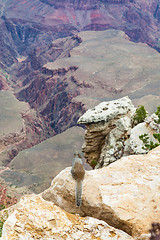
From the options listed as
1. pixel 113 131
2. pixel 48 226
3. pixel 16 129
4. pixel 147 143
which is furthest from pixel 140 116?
pixel 16 129

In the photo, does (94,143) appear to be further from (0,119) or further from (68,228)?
(0,119)

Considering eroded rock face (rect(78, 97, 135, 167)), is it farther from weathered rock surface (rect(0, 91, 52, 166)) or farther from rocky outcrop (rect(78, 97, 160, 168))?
weathered rock surface (rect(0, 91, 52, 166))

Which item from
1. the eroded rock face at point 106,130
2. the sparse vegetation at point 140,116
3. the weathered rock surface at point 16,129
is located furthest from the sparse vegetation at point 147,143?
the weathered rock surface at point 16,129

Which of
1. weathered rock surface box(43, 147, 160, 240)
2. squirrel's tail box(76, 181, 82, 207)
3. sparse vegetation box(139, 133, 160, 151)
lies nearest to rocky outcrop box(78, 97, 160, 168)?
sparse vegetation box(139, 133, 160, 151)

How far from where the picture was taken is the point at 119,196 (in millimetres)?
10891

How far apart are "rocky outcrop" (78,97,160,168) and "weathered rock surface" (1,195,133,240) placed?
12.5m

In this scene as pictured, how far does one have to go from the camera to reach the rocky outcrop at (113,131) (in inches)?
888

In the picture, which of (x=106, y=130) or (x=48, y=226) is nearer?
(x=48, y=226)

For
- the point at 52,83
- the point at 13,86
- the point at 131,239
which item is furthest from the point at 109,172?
the point at 13,86

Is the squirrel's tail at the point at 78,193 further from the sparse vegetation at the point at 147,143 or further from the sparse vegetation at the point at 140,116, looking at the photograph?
the sparse vegetation at the point at 140,116

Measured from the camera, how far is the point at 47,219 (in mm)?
9047

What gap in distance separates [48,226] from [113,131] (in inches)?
693

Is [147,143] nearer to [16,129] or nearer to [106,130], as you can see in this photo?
[106,130]

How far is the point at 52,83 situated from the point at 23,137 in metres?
52.5
